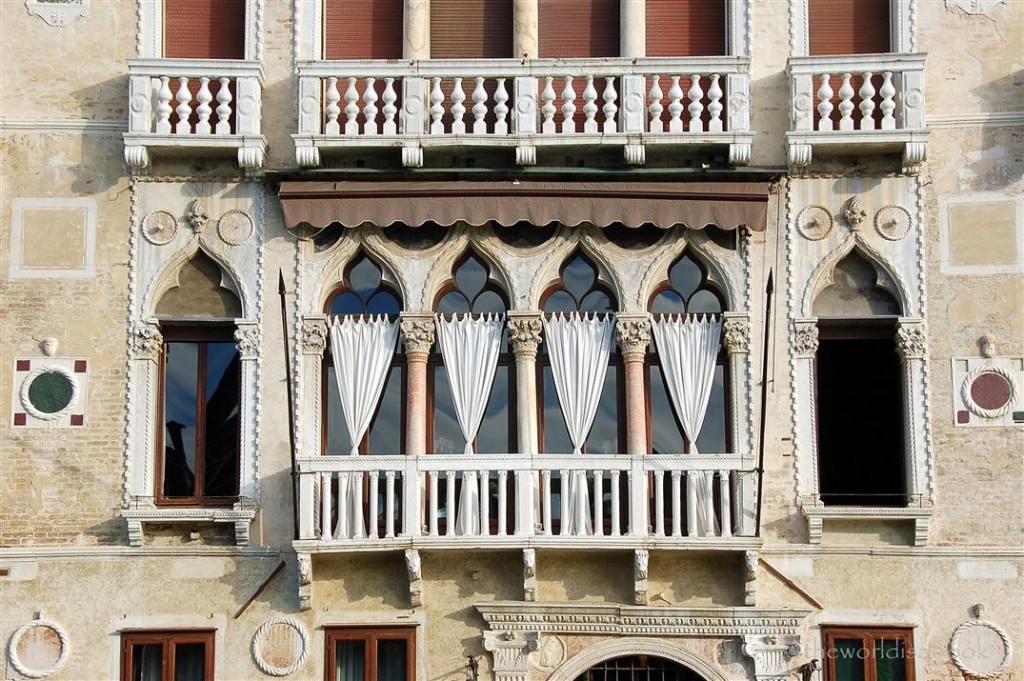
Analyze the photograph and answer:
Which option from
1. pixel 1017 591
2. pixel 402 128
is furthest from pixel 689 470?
pixel 402 128

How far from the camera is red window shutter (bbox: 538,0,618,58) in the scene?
22109 mm

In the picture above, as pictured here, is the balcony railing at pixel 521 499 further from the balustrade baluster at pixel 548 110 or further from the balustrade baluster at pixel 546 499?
the balustrade baluster at pixel 548 110

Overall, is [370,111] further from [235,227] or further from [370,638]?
[370,638]

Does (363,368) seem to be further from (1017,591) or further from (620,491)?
(1017,591)

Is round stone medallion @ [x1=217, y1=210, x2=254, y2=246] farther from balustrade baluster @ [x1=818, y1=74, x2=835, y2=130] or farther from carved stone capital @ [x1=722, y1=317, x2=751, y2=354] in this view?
balustrade baluster @ [x1=818, y1=74, x2=835, y2=130]

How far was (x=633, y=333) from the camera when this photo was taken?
2083 centimetres

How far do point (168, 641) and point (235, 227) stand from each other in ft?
16.6

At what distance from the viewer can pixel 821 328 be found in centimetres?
2119

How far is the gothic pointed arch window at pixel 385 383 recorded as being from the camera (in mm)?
21125

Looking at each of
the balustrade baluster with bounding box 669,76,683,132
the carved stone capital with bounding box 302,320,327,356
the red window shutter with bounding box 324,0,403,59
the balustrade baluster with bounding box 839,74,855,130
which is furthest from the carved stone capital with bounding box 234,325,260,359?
the balustrade baluster with bounding box 839,74,855,130

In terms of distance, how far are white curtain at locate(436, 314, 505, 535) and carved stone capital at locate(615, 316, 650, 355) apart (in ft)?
4.76

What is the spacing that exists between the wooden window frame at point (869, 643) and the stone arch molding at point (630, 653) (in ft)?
4.08

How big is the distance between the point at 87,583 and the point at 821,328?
30.5 ft

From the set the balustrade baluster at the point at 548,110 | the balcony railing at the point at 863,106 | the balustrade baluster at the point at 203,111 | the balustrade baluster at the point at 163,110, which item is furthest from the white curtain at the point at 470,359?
the balcony railing at the point at 863,106
